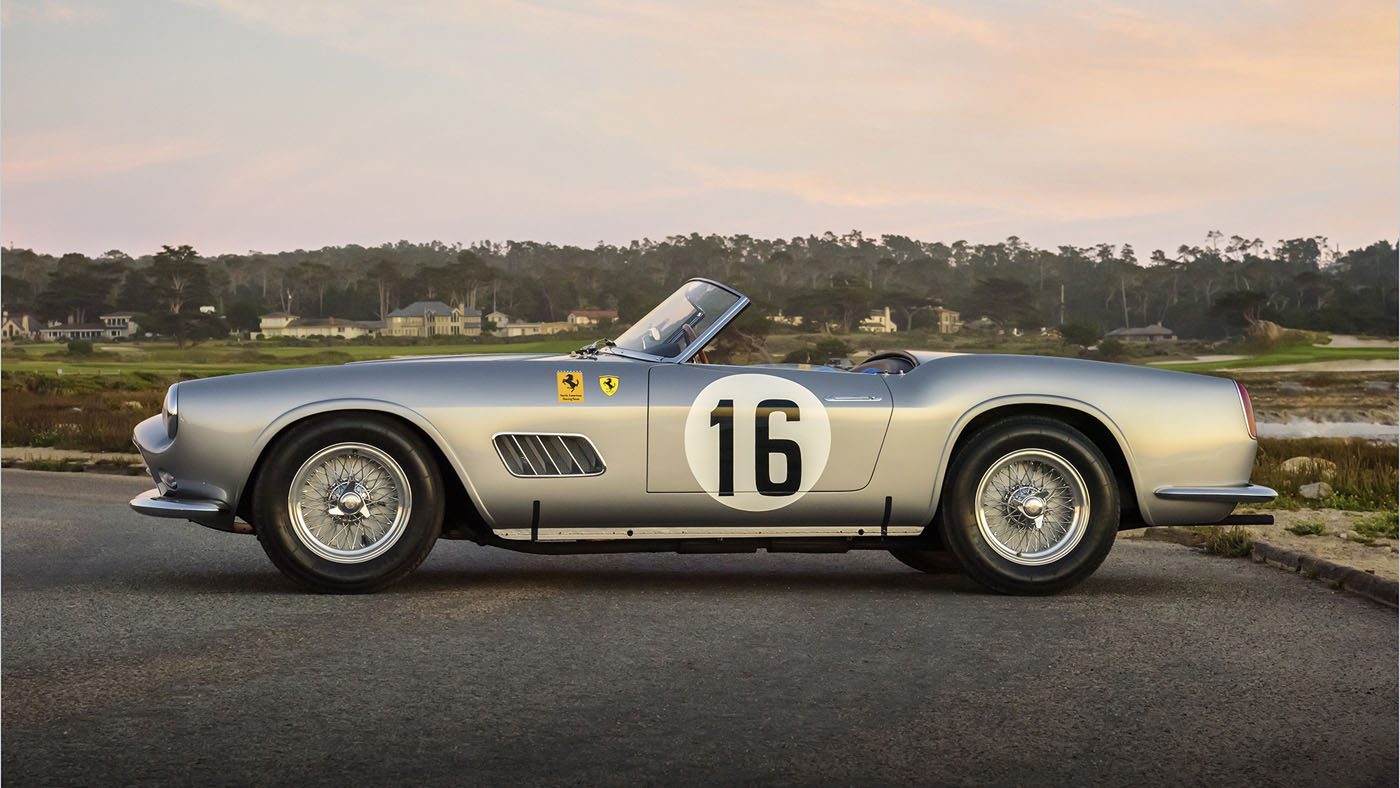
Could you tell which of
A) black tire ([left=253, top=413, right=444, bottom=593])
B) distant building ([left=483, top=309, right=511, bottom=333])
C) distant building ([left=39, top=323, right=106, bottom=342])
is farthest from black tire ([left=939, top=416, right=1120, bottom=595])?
distant building ([left=39, top=323, right=106, bottom=342])

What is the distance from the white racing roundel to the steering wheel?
13.5 inches

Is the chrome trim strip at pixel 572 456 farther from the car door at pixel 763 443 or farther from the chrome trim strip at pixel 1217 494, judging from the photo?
the chrome trim strip at pixel 1217 494

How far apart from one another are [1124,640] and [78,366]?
11777cm

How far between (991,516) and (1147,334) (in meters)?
144

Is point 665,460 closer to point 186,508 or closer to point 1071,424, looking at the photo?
point 1071,424

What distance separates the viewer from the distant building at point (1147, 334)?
5536 inches

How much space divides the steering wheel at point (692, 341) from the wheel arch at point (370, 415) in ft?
4.44

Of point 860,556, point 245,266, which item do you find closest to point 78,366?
point 245,266

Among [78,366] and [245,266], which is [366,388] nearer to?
[78,366]

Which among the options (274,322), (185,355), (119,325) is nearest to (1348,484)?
(274,322)

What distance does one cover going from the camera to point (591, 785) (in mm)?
4070

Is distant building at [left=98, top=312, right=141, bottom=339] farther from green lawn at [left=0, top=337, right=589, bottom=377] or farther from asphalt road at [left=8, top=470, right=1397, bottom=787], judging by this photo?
asphalt road at [left=8, top=470, right=1397, bottom=787]

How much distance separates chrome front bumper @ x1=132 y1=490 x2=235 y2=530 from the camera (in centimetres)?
734

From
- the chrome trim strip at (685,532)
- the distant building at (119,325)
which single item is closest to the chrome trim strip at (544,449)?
the chrome trim strip at (685,532)
